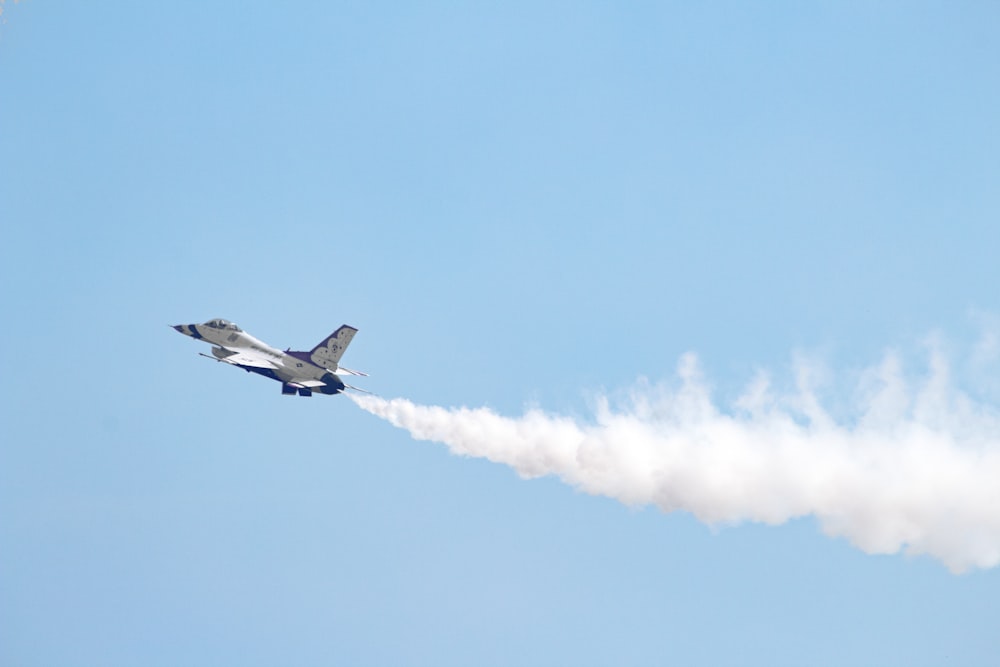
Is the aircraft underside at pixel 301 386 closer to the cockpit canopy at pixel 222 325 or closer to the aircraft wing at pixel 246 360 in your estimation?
the aircraft wing at pixel 246 360

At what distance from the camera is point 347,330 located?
84.2m

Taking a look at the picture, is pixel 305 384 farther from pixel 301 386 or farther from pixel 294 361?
pixel 294 361

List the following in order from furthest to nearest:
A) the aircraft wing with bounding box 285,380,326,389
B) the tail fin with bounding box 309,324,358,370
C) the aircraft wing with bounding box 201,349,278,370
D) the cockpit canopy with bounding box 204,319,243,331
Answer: the cockpit canopy with bounding box 204,319,243,331 → the tail fin with bounding box 309,324,358,370 → the aircraft wing with bounding box 201,349,278,370 → the aircraft wing with bounding box 285,380,326,389

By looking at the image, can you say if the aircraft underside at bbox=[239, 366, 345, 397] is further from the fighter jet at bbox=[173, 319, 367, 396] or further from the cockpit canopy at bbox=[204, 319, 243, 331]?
the cockpit canopy at bbox=[204, 319, 243, 331]

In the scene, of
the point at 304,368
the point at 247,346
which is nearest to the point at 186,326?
the point at 247,346

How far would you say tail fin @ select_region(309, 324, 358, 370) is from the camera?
83.6 m

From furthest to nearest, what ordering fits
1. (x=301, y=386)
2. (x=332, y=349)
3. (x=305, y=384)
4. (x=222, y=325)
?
(x=222, y=325)
(x=332, y=349)
(x=305, y=384)
(x=301, y=386)

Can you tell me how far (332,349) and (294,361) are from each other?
9.17 ft

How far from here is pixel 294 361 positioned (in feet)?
275

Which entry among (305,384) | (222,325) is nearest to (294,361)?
(305,384)

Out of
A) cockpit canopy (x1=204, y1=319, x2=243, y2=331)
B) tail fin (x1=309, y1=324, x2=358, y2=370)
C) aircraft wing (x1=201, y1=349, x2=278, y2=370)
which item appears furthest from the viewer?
cockpit canopy (x1=204, y1=319, x2=243, y2=331)

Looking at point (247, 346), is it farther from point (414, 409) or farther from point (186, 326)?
point (414, 409)

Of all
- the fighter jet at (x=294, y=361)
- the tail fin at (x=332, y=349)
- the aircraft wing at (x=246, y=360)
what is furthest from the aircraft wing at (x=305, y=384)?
the aircraft wing at (x=246, y=360)

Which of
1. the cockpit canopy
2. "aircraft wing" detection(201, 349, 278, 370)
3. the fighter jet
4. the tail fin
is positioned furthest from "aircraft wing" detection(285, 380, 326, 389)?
the cockpit canopy
